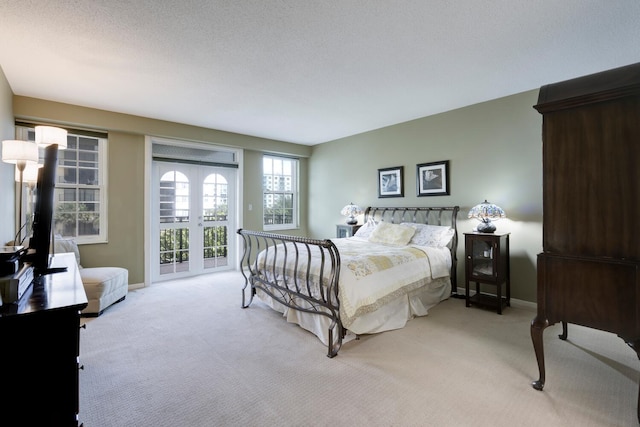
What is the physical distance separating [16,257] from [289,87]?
112 inches

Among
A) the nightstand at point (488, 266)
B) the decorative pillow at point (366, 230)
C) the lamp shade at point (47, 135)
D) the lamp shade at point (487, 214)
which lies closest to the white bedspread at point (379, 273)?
the nightstand at point (488, 266)

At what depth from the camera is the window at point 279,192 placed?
6180 millimetres

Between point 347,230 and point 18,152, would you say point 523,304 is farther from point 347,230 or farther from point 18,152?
point 18,152

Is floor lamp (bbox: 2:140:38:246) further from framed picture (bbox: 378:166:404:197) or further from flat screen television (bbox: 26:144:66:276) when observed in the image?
framed picture (bbox: 378:166:404:197)

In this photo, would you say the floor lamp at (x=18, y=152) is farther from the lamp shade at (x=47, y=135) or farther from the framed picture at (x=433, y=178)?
→ the framed picture at (x=433, y=178)

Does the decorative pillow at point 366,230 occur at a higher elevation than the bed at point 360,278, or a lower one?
higher

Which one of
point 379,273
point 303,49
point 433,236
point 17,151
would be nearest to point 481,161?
point 433,236

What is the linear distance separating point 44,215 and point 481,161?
4.52m

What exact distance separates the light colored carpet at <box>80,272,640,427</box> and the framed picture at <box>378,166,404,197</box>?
2279 millimetres

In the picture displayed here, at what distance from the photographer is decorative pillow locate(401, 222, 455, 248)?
3902 mm

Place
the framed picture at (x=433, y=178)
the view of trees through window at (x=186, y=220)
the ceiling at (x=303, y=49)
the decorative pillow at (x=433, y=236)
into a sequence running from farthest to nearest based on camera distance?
A: the view of trees through window at (x=186, y=220) → the framed picture at (x=433, y=178) → the decorative pillow at (x=433, y=236) → the ceiling at (x=303, y=49)

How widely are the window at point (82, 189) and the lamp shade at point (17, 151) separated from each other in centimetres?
186

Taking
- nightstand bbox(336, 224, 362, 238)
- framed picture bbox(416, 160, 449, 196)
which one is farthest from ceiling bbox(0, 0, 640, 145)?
nightstand bbox(336, 224, 362, 238)

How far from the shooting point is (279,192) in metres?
6.39
